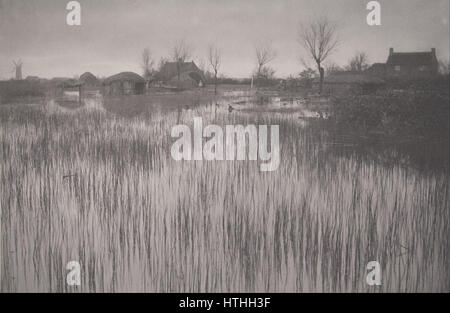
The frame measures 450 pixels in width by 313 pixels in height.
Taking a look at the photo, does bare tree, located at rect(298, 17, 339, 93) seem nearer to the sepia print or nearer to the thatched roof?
the sepia print

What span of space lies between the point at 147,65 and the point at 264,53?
0.91 metres

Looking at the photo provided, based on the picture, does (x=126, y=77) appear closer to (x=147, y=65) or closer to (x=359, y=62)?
(x=147, y=65)

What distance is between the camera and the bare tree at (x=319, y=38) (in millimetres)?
3044

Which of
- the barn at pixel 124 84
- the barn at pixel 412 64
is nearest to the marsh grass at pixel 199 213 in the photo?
the barn at pixel 124 84

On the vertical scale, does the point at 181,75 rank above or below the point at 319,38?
below

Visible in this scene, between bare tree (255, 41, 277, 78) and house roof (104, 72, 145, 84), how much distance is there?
92 centimetres

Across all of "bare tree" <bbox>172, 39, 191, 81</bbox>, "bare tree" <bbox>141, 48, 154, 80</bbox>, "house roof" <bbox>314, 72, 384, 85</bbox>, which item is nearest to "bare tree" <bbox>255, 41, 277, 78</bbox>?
"house roof" <bbox>314, 72, 384, 85</bbox>

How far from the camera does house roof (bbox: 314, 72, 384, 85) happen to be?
3121mm

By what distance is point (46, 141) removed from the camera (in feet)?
10.6

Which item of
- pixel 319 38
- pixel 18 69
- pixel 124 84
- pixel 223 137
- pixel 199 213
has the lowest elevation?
pixel 199 213

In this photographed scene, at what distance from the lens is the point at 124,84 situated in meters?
3.26

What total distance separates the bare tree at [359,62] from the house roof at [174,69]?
1.16 meters

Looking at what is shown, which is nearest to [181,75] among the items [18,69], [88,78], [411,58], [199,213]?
[88,78]

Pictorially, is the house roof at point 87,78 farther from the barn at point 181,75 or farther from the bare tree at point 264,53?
the bare tree at point 264,53
